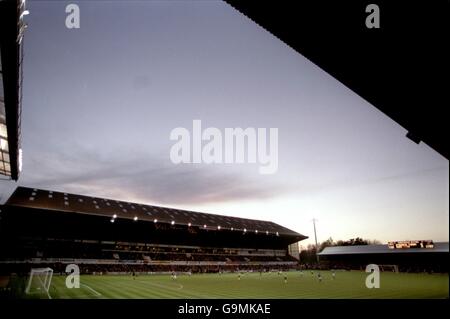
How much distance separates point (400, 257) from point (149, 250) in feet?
154

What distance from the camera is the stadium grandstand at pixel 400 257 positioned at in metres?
49.4

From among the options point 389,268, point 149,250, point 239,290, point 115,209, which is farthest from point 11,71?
point 389,268

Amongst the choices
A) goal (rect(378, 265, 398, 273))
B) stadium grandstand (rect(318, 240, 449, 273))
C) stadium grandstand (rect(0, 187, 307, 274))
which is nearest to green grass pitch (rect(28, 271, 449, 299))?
stadium grandstand (rect(0, 187, 307, 274))

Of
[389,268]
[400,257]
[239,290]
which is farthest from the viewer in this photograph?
[389,268]

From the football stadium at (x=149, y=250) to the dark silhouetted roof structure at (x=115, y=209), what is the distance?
0.59 feet

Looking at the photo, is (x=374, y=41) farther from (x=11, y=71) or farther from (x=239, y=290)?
(x=239, y=290)

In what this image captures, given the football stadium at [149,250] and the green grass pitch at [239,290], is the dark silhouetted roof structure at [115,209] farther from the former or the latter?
the green grass pitch at [239,290]

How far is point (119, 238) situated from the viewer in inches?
2046

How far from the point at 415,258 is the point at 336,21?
60.7 m

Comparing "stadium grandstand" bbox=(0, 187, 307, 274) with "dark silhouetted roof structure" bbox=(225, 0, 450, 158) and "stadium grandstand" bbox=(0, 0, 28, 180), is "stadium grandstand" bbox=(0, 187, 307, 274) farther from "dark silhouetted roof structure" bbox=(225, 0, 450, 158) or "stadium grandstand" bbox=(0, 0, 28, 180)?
"dark silhouetted roof structure" bbox=(225, 0, 450, 158)

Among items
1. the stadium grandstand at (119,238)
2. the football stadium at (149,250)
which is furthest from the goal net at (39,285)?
the stadium grandstand at (119,238)

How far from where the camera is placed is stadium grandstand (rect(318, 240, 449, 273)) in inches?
1945
